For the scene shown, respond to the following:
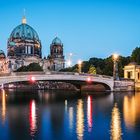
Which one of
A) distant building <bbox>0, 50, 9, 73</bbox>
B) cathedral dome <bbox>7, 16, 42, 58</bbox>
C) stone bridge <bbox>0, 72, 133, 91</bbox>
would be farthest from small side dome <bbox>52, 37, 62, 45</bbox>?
stone bridge <bbox>0, 72, 133, 91</bbox>

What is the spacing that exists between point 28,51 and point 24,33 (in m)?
8.96

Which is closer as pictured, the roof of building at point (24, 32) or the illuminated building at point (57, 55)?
the illuminated building at point (57, 55)

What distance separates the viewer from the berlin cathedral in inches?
6393

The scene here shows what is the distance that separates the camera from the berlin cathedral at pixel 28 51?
162m

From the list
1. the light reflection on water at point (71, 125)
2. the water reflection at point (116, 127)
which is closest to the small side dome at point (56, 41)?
the light reflection on water at point (71, 125)

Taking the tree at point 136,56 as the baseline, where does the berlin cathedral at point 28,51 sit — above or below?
above

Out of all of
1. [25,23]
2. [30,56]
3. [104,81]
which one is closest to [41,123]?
[104,81]

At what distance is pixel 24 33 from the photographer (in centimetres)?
16938

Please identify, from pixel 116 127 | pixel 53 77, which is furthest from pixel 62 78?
pixel 116 127

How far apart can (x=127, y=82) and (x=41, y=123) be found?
45.0 metres

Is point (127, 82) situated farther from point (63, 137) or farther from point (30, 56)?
point (30, 56)

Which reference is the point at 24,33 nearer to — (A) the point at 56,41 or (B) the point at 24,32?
(B) the point at 24,32

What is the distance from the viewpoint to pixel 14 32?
17125 centimetres

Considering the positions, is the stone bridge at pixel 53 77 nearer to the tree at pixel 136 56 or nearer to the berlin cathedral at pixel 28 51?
the tree at pixel 136 56
